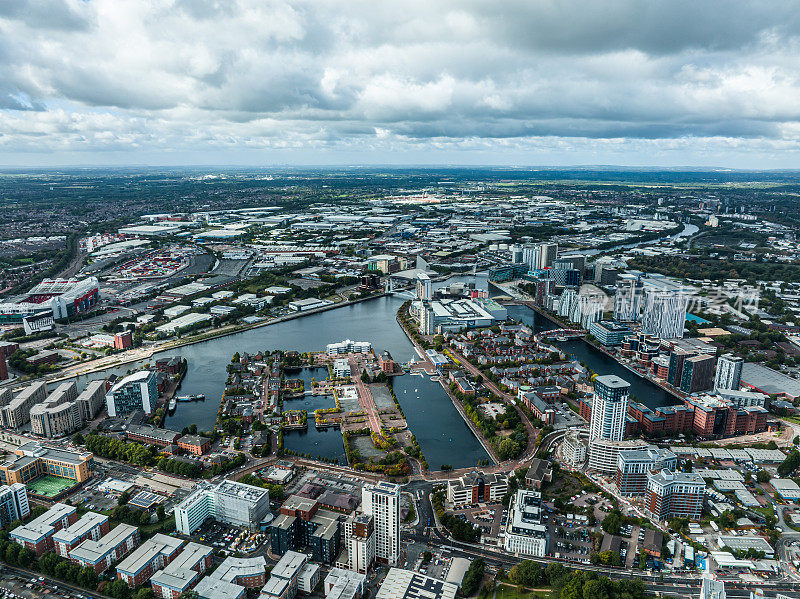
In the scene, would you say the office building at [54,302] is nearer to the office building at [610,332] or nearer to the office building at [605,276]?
the office building at [610,332]

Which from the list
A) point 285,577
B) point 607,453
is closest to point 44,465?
point 285,577

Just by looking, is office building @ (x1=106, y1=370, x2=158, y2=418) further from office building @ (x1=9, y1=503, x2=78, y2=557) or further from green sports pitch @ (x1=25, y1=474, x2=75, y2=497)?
office building @ (x1=9, y1=503, x2=78, y2=557)

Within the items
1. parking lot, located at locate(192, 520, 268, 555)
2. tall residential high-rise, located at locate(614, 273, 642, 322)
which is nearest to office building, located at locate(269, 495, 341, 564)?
parking lot, located at locate(192, 520, 268, 555)

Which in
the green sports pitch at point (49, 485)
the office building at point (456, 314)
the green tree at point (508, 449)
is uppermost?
the office building at point (456, 314)

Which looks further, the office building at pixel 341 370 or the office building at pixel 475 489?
the office building at pixel 341 370

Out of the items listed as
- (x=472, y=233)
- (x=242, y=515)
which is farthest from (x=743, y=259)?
(x=242, y=515)

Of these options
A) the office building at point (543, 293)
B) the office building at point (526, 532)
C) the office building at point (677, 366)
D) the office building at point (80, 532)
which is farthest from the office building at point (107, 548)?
the office building at point (543, 293)
